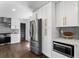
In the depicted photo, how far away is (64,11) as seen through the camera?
381 cm

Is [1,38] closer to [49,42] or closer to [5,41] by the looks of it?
[5,41]

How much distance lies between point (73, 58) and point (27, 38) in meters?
8.81

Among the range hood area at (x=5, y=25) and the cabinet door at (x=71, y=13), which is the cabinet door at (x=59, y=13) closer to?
the cabinet door at (x=71, y=13)

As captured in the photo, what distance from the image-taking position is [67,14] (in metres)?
3.64

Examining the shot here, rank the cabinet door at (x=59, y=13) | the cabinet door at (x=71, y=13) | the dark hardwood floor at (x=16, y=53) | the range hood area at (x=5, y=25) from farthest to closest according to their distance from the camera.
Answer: the range hood area at (x=5, y=25) < the dark hardwood floor at (x=16, y=53) < the cabinet door at (x=59, y=13) < the cabinet door at (x=71, y=13)

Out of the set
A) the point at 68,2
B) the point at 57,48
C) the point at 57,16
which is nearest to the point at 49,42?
the point at 57,48

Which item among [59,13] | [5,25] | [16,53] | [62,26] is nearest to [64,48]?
[62,26]

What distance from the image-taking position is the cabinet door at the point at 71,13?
3.26 meters

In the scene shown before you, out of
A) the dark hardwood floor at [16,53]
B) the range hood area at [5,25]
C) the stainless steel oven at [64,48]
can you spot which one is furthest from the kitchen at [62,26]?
the range hood area at [5,25]

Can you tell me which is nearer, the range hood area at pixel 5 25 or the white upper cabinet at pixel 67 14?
the white upper cabinet at pixel 67 14

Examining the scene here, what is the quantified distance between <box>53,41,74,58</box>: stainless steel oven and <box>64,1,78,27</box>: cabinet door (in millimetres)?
747

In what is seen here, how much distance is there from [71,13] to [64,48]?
1.18m

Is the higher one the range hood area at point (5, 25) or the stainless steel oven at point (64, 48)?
the range hood area at point (5, 25)

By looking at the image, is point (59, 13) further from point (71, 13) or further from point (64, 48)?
point (64, 48)
